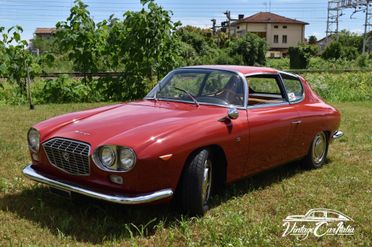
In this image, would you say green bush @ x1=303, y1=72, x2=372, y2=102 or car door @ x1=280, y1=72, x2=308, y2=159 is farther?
green bush @ x1=303, y1=72, x2=372, y2=102

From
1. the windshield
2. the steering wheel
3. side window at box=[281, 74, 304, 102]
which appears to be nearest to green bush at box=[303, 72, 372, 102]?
side window at box=[281, 74, 304, 102]

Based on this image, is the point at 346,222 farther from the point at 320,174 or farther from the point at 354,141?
the point at 354,141

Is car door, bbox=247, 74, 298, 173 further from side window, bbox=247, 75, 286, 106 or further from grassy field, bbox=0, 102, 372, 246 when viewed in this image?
grassy field, bbox=0, 102, 372, 246

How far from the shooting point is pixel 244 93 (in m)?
4.89

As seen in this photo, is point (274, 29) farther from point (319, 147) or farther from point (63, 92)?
point (319, 147)

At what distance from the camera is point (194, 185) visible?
3.93 meters

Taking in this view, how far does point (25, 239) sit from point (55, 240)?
0.24m

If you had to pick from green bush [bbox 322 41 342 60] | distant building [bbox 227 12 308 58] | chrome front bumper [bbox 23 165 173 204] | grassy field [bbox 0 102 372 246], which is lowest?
grassy field [bbox 0 102 372 246]

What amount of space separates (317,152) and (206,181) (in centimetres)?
241

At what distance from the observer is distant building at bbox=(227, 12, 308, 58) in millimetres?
77250

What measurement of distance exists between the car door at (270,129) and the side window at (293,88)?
3.5 inches

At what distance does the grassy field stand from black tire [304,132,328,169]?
0.12 meters

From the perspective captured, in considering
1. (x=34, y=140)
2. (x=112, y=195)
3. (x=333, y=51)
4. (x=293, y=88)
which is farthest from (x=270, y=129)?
(x=333, y=51)

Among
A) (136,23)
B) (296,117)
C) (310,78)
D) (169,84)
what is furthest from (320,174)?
(310,78)
